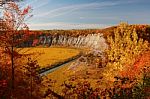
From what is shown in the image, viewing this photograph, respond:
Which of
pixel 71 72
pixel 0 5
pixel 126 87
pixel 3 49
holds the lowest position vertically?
pixel 71 72

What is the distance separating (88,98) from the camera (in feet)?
142

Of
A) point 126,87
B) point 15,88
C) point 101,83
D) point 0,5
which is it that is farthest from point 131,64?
point 0,5

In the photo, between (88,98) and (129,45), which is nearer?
(88,98)

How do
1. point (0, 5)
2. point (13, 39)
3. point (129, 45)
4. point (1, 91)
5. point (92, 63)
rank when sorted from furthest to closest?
point (92, 63)
point (129, 45)
point (13, 39)
point (1, 91)
point (0, 5)

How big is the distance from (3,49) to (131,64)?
3489 cm

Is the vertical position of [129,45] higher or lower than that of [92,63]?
higher

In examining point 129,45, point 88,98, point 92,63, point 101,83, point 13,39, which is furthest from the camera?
point 92,63

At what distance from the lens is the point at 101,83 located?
268 ft

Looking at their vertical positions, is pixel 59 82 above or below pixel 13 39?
below

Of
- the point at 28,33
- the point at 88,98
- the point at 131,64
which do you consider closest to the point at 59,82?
the point at 131,64

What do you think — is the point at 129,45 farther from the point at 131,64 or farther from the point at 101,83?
the point at 101,83

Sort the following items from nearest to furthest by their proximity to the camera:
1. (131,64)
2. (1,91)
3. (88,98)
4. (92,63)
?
1. (1,91)
2. (88,98)
3. (131,64)
4. (92,63)

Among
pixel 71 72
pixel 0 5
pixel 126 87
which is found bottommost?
pixel 71 72

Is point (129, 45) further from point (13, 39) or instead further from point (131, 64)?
point (13, 39)
